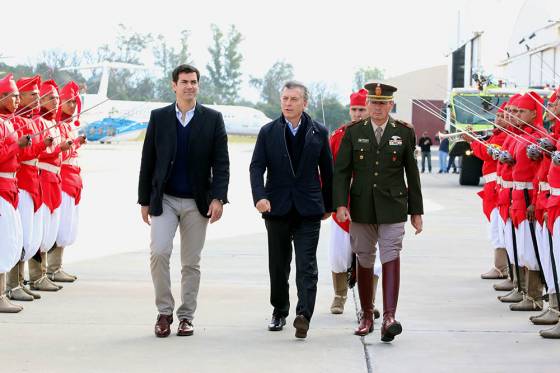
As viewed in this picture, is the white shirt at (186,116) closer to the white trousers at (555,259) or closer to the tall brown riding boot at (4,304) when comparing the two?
the tall brown riding boot at (4,304)

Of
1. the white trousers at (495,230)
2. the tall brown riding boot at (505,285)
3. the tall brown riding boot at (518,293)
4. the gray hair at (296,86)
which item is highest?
the gray hair at (296,86)

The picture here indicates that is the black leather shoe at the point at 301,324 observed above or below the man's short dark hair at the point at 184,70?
below

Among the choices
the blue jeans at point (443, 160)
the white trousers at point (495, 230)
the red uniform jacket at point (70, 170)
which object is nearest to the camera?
the red uniform jacket at point (70, 170)

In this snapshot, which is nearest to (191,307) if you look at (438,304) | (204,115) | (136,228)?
(204,115)

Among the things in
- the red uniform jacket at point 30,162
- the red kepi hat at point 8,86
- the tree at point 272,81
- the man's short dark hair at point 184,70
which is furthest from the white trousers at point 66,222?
the tree at point 272,81

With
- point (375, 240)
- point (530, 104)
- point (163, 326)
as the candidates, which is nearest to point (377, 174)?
point (375, 240)

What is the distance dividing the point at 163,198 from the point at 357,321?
6.42 ft

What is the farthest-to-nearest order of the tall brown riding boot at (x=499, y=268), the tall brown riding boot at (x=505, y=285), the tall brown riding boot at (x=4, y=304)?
the tall brown riding boot at (x=499, y=268)
the tall brown riding boot at (x=505, y=285)
the tall brown riding boot at (x=4, y=304)

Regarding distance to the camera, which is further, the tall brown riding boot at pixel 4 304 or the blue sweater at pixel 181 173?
the tall brown riding boot at pixel 4 304

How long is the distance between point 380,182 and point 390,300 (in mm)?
855

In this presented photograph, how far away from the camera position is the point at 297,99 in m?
8.55

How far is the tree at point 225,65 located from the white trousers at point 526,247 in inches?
4956

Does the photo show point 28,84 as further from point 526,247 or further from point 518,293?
point 518,293

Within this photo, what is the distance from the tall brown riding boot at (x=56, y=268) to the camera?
1138cm
